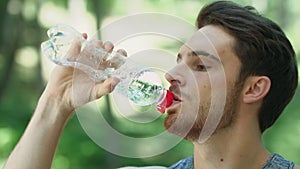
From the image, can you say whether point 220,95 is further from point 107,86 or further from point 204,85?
point 107,86

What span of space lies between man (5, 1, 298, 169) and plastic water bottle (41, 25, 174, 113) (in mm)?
28

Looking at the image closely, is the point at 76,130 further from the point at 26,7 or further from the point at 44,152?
the point at 44,152

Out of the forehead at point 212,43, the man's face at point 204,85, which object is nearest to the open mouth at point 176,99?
the man's face at point 204,85

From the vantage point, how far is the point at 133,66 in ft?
6.03

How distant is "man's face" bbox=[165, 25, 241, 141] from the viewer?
1.75 meters

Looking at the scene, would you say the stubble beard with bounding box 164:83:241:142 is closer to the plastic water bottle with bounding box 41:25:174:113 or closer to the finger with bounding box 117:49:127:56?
the plastic water bottle with bounding box 41:25:174:113

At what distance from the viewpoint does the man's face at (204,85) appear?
5.75 feet

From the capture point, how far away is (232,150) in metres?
1.87

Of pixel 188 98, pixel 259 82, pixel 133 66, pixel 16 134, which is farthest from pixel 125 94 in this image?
pixel 16 134

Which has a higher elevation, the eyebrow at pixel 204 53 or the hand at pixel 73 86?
the eyebrow at pixel 204 53

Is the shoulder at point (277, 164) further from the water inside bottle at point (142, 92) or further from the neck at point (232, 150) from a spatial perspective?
the water inside bottle at point (142, 92)

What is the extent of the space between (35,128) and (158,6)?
8.12 ft

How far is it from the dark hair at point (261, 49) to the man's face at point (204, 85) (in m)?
0.03

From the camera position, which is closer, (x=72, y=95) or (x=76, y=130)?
(x=72, y=95)
